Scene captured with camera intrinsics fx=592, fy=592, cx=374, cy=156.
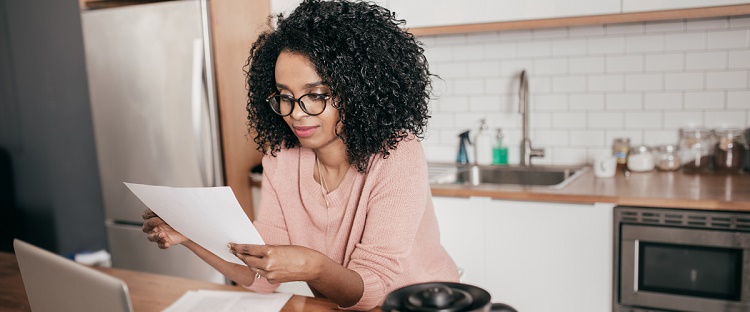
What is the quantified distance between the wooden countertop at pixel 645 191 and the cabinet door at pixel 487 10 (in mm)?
712

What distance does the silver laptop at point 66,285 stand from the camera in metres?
0.81

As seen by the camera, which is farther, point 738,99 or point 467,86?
point 467,86

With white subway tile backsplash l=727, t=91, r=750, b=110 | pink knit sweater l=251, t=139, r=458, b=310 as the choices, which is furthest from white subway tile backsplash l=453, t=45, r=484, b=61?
pink knit sweater l=251, t=139, r=458, b=310

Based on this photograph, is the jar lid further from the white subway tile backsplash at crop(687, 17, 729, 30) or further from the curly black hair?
the curly black hair

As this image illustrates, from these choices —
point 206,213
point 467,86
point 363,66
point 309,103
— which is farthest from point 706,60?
point 206,213

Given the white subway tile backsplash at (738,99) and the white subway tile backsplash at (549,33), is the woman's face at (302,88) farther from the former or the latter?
the white subway tile backsplash at (738,99)

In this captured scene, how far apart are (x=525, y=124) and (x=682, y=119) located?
69cm

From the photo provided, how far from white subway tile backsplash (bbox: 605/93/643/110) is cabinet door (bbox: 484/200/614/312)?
2.48ft

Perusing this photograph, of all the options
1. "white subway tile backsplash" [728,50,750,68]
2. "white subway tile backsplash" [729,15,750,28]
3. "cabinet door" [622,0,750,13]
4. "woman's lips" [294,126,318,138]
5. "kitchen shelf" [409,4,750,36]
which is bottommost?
"woman's lips" [294,126,318,138]

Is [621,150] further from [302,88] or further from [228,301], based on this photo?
[228,301]

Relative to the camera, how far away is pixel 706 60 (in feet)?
8.46

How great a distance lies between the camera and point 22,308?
54.8 inches

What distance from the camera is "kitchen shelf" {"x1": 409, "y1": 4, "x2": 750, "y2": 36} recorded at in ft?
7.49

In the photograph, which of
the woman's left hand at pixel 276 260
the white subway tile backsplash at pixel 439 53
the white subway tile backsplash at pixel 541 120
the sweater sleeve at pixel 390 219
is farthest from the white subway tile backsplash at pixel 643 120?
the woman's left hand at pixel 276 260
